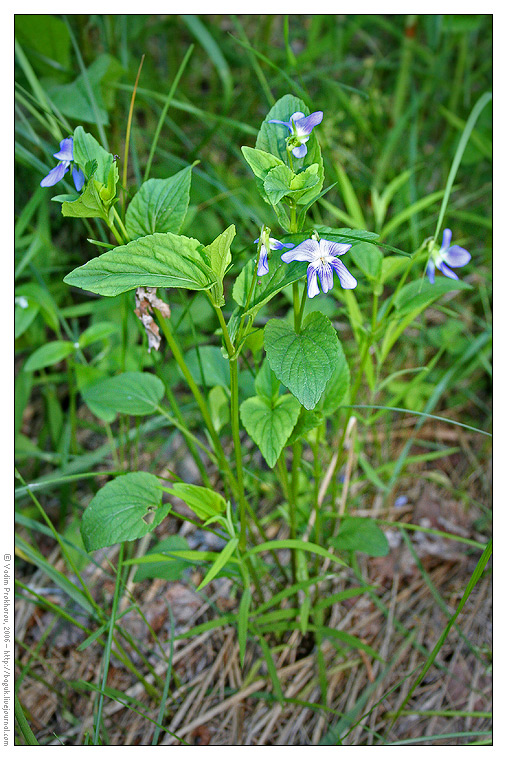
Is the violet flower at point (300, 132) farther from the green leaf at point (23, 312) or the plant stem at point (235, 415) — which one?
the green leaf at point (23, 312)

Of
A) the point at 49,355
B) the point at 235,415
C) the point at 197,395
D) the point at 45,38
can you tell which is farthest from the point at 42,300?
the point at 45,38

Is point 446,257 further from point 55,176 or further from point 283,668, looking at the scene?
point 283,668

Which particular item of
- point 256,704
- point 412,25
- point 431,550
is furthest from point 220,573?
point 412,25

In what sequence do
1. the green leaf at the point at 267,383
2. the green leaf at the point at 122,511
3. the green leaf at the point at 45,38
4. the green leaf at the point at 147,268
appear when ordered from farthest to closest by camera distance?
the green leaf at the point at 45,38, the green leaf at the point at 267,383, the green leaf at the point at 122,511, the green leaf at the point at 147,268

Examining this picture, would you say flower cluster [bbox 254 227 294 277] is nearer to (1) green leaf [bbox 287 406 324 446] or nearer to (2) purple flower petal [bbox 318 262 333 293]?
(2) purple flower petal [bbox 318 262 333 293]

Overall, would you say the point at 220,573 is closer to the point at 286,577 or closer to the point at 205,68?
the point at 286,577

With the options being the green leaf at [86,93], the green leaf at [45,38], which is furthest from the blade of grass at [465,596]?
the green leaf at [45,38]

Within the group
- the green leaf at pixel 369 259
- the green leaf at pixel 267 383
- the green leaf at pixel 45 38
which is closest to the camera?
the green leaf at pixel 267 383

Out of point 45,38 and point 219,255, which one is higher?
point 45,38
